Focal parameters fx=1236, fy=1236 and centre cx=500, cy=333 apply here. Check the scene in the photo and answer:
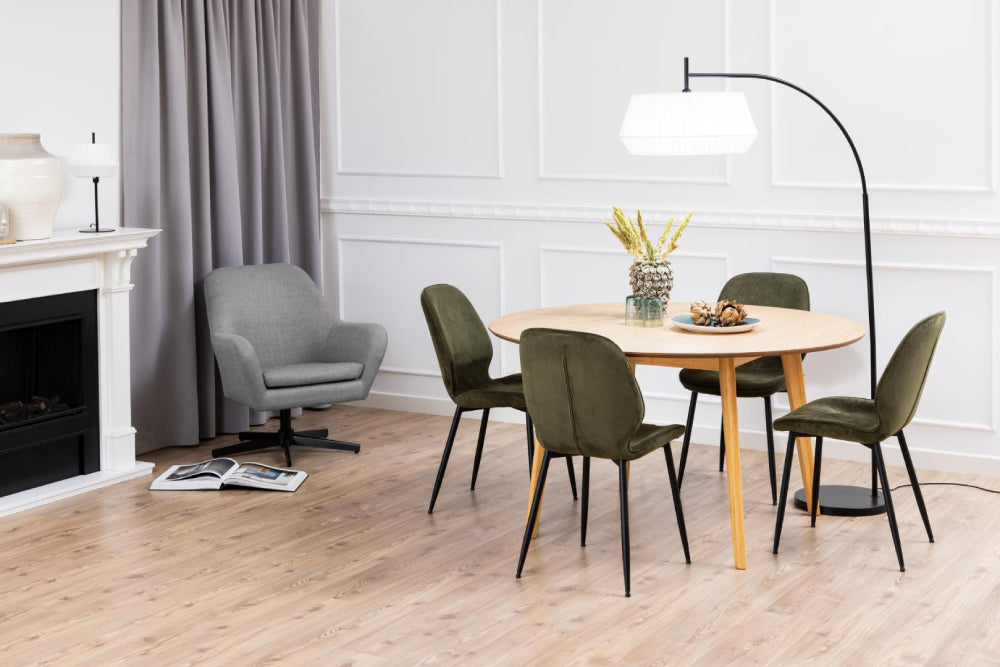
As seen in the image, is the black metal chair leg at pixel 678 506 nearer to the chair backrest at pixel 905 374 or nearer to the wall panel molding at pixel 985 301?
the chair backrest at pixel 905 374

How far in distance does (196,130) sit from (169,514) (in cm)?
196

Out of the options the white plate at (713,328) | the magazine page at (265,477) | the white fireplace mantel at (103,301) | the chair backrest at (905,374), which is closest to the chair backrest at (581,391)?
the white plate at (713,328)

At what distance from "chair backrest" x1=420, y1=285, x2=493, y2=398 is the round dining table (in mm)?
225

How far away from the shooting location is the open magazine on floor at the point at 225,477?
16.6 feet

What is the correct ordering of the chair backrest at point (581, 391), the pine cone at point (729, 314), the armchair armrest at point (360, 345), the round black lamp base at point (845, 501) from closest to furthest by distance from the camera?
1. the chair backrest at point (581, 391)
2. the pine cone at point (729, 314)
3. the round black lamp base at point (845, 501)
4. the armchair armrest at point (360, 345)

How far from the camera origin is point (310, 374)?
546 centimetres

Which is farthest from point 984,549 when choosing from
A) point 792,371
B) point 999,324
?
point 999,324

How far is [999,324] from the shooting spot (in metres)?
5.06

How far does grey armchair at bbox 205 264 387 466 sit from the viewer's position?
5379mm

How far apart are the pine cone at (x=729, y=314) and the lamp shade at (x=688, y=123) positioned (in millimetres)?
547

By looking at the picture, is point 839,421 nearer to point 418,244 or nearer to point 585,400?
point 585,400

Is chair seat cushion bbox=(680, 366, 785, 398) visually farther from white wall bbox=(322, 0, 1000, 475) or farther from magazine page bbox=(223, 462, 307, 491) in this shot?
magazine page bbox=(223, 462, 307, 491)

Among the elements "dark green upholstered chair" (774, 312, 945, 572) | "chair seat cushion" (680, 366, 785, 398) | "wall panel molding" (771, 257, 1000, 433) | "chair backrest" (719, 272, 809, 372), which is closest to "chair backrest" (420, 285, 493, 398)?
"chair seat cushion" (680, 366, 785, 398)

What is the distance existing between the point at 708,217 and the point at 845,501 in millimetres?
1563
